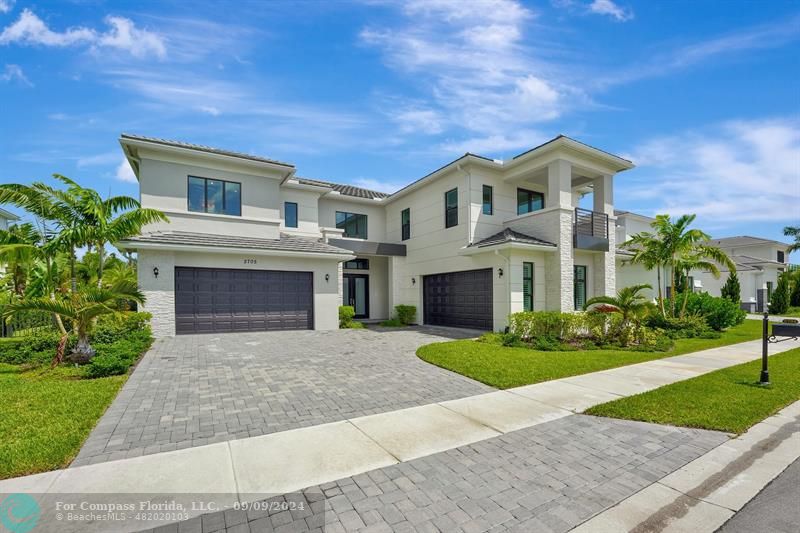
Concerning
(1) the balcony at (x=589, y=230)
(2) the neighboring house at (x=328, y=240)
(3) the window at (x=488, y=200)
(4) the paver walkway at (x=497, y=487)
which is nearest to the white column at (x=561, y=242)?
(2) the neighboring house at (x=328, y=240)

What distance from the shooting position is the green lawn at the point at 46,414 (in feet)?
12.8

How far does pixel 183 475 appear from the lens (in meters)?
3.62

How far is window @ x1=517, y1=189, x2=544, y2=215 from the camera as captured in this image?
17938mm

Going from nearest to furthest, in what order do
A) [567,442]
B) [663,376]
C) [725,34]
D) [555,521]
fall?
[555,521] → [567,442] → [663,376] → [725,34]

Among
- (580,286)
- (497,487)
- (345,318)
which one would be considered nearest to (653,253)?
(580,286)

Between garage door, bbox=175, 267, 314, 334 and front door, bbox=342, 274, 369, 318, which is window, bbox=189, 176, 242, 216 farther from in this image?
front door, bbox=342, 274, 369, 318

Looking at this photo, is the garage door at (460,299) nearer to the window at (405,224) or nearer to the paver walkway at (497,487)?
the window at (405,224)

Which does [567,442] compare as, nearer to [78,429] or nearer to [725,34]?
[78,429]

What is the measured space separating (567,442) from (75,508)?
200 inches

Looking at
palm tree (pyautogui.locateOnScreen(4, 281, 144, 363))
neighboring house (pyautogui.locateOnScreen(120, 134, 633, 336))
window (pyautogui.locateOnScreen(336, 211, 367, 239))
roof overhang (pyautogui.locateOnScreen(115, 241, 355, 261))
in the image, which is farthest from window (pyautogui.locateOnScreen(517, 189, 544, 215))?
palm tree (pyautogui.locateOnScreen(4, 281, 144, 363))

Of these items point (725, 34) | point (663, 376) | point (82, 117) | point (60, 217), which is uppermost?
point (725, 34)

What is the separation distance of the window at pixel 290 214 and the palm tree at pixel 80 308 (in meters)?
10.3

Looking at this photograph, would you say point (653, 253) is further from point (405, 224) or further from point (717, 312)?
point (405, 224)

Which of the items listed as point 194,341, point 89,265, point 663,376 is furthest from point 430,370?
point 89,265
